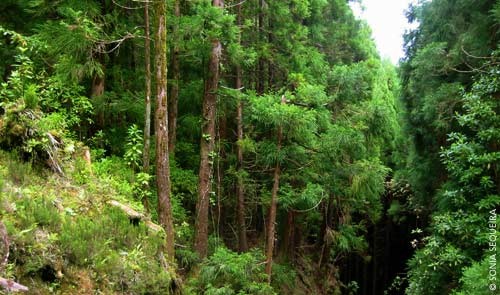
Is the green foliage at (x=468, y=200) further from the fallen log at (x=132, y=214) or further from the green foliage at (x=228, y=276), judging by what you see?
the fallen log at (x=132, y=214)

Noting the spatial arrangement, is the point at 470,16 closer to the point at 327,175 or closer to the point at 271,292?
the point at 327,175

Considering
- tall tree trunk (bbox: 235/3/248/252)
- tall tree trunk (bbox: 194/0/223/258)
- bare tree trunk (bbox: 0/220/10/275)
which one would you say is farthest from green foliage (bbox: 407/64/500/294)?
bare tree trunk (bbox: 0/220/10/275)

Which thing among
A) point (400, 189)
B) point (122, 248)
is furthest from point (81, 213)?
point (400, 189)

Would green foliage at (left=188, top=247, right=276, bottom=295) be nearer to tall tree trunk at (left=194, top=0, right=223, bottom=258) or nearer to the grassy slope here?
tall tree trunk at (left=194, top=0, right=223, bottom=258)

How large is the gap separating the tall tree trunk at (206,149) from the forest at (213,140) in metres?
0.03

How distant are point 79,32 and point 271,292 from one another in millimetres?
6005

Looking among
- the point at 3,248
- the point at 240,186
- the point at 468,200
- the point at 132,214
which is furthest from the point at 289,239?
the point at 3,248

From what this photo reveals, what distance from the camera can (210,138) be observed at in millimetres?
8977

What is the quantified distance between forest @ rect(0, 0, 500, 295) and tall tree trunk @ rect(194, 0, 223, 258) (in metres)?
0.03

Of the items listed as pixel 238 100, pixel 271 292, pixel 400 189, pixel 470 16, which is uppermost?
pixel 470 16

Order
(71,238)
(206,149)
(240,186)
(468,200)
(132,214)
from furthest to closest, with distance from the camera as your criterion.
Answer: (240,186) → (206,149) → (468,200) → (132,214) → (71,238)

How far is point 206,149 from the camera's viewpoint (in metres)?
8.99

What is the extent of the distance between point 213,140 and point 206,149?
29 centimetres

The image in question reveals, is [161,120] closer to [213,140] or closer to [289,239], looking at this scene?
[213,140]
